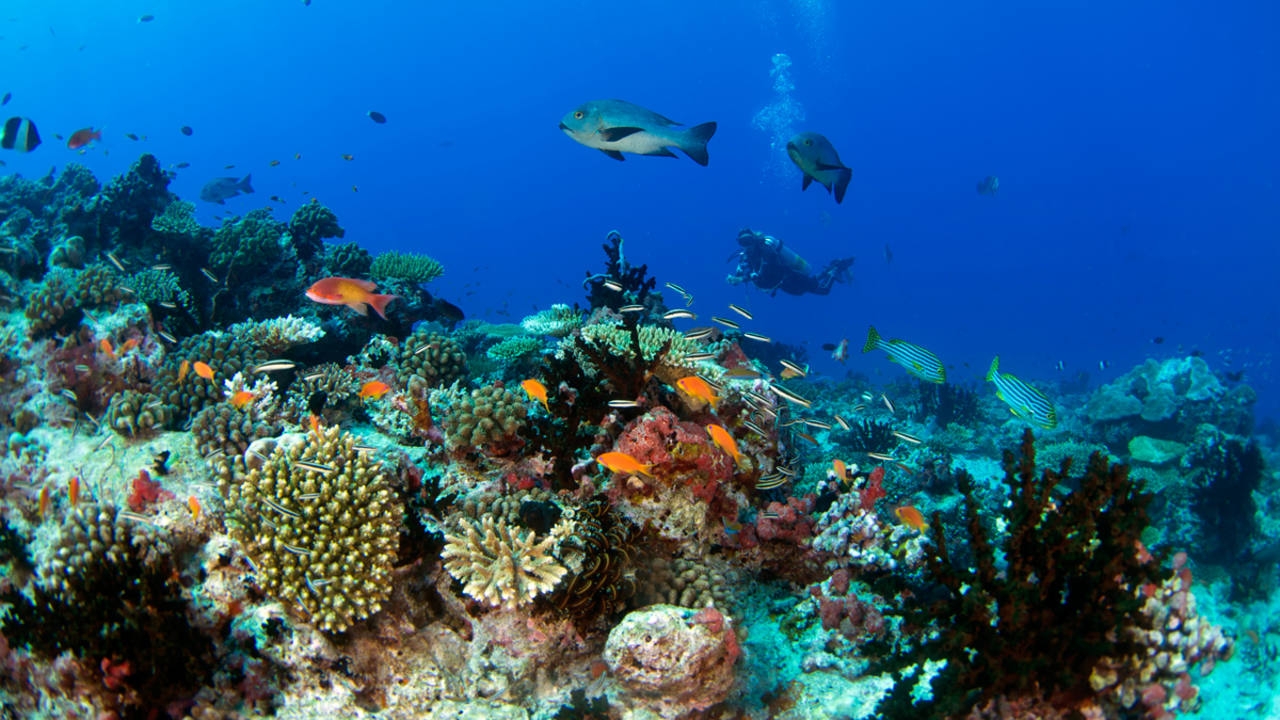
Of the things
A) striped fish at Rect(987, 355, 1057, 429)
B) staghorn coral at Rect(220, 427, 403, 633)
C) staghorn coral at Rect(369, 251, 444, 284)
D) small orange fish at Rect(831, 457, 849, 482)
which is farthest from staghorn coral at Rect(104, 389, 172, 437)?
striped fish at Rect(987, 355, 1057, 429)

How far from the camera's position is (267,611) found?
407 cm

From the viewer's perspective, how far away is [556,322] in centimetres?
945

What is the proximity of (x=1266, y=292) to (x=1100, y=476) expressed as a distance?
133 meters

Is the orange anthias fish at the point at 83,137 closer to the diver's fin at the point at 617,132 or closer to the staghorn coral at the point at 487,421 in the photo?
the staghorn coral at the point at 487,421

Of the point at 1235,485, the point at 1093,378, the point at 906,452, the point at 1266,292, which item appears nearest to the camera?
the point at 1235,485

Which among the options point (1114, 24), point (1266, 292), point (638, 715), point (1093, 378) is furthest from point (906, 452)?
point (1114, 24)

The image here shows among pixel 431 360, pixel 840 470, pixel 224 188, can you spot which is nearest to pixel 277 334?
pixel 431 360

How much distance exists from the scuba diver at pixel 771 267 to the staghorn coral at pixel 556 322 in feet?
36.8

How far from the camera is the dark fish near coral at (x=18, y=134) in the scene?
33.0 feet

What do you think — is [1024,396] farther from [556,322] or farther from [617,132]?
[556,322]

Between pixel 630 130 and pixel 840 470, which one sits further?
pixel 840 470

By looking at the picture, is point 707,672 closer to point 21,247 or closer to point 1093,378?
point 21,247

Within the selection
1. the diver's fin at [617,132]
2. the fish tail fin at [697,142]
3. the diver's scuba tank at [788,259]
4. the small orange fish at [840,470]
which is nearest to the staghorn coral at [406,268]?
the diver's fin at [617,132]

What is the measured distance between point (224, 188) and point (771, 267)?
20.1 m
